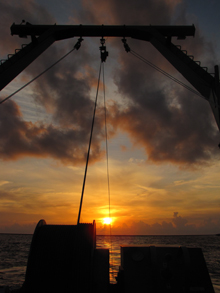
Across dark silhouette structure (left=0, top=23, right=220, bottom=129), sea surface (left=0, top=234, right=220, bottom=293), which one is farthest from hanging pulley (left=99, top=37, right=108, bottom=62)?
sea surface (left=0, top=234, right=220, bottom=293)

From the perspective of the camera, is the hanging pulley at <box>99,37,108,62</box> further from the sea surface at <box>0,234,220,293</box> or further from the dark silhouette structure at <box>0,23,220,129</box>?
the sea surface at <box>0,234,220,293</box>

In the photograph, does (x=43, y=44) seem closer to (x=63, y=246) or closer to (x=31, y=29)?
(x=31, y=29)

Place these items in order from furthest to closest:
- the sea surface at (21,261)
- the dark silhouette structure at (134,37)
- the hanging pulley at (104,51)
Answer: the sea surface at (21,261) → the hanging pulley at (104,51) → the dark silhouette structure at (134,37)

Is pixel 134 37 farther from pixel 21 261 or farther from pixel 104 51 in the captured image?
pixel 21 261

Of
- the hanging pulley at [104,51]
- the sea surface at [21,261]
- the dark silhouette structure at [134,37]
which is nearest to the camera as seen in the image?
the dark silhouette structure at [134,37]

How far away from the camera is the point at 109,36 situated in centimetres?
987

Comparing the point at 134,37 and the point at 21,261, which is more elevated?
the point at 134,37

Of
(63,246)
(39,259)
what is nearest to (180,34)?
(63,246)

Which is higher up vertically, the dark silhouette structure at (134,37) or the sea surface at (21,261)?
the dark silhouette structure at (134,37)

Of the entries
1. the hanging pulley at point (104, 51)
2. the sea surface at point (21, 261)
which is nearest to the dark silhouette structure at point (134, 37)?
the hanging pulley at point (104, 51)

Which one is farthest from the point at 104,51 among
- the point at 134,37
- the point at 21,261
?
the point at 21,261

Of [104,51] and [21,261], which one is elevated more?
[104,51]

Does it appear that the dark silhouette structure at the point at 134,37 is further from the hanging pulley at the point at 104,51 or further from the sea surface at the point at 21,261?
the sea surface at the point at 21,261

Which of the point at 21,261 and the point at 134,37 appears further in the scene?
the point at 21,261
